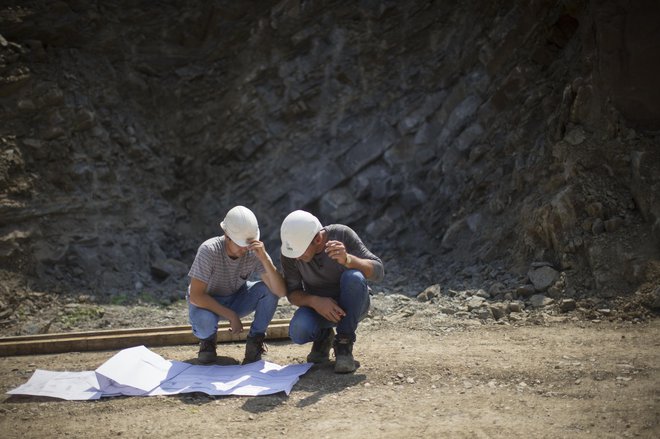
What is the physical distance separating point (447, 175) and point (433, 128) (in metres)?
0.88

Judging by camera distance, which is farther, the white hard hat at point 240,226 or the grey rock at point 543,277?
the grey rock at point 543,277

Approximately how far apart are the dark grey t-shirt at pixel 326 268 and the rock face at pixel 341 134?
2.71 meters

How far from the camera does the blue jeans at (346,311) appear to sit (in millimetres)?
4305

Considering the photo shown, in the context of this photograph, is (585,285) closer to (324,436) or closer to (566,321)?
(566,321)

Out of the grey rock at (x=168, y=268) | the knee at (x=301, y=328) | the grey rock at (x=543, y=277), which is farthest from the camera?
the grey rock at (x=168, y=268)

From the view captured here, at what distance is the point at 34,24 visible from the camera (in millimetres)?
9227

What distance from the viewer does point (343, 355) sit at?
4.34 metres

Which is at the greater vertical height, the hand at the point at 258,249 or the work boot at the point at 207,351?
the hand at the point at 258,249

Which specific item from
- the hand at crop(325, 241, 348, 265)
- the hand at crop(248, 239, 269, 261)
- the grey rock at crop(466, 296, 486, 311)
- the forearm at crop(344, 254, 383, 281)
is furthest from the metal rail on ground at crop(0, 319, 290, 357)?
the grey rock at crop(466, 296, 486, 311)

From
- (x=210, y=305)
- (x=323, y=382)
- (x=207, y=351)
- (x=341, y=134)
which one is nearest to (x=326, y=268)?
(x=323, y=382)

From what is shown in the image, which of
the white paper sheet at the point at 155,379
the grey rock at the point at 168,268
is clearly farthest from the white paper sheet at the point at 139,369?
the grey rock at the point at 168,268

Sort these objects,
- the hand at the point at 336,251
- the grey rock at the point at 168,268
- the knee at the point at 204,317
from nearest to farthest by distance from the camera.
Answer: the hand at the point at 336,251, the knee at the point at 204,317, the grey rock at the point at 168,268

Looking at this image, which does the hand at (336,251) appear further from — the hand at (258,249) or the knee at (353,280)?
the hand at (258,249)

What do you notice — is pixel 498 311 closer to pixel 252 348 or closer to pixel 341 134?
pixel 252 348
